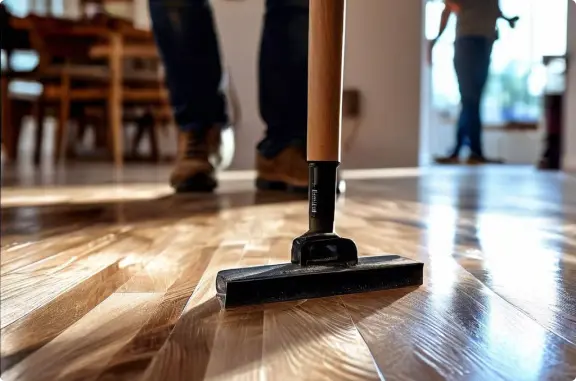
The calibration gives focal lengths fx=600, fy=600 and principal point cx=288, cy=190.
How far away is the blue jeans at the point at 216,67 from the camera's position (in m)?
1.31

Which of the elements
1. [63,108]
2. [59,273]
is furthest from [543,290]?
[63,108]

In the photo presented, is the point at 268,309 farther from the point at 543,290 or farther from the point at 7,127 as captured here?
the point at 7,127

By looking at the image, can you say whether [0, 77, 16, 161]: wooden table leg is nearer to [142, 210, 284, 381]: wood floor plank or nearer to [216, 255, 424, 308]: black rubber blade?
[142, 210, 284, 381]: wood floor plank

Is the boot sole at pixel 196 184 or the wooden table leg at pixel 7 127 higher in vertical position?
the wooden table leg at pixel 7 127

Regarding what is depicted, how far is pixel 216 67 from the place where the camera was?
155cm

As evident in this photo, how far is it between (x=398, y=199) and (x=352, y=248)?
0.90 m

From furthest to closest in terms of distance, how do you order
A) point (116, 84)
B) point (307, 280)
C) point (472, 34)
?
1. point (116, 84)
2. point (472, 34)
3. point (307, 280)

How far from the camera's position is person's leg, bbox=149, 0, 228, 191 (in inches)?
57.2

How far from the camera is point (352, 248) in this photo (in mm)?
510

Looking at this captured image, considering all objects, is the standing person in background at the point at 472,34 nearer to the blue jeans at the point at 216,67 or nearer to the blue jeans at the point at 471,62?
the blue jeans at the point at 471,62

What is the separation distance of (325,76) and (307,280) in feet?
0.54

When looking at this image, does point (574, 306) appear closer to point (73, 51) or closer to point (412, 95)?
point (412, 95)

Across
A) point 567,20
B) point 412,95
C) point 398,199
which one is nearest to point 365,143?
point 412,95

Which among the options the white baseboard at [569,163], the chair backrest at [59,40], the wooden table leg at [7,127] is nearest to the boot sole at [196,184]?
the white baseboard at [569,163]
